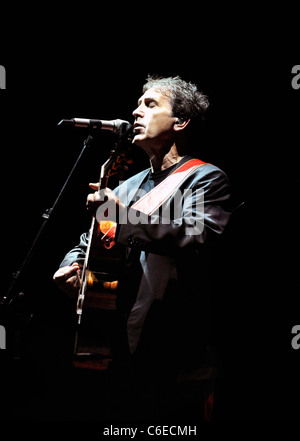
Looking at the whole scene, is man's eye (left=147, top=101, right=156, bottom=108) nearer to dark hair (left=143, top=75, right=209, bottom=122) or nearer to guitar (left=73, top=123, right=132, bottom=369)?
dark hair (left=143, top=75, right=209, bottom=122)

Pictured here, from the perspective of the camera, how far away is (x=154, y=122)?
2.27 meters

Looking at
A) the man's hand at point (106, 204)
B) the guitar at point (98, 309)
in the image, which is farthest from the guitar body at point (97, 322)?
the man's hand at point (106, 204)

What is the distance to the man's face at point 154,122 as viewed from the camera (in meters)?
2.25

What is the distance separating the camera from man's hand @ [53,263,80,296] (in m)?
2.17

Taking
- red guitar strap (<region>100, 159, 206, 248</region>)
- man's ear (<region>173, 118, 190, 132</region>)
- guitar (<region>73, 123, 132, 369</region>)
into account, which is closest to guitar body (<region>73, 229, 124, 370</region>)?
guitar (<region>73, 123, 132, 369</region>)

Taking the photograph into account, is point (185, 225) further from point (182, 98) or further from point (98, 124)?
point (182, 98)

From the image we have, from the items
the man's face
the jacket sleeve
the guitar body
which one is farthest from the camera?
the man's face

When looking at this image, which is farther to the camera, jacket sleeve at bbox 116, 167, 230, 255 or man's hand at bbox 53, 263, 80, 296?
man's hand at bbox 53, 263, 80, 296

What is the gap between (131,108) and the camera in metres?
3.25

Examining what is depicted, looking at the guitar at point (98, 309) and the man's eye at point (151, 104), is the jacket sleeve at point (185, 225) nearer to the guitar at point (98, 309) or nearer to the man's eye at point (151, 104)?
the guitar at point (98, 309)

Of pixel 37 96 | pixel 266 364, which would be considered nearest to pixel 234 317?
pixel 266 364

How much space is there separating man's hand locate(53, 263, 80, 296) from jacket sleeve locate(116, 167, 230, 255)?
51 centimetres

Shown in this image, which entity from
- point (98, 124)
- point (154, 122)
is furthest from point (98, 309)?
point (154, 122)
